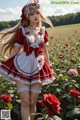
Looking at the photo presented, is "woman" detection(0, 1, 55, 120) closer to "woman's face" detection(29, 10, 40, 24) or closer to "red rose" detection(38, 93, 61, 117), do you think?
"woman's face" detection(29, 10, 40, 24)

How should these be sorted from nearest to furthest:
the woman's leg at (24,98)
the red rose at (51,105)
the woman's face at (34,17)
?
the red rose at (51,105) < the woman's leg at (24,98) < the woman's face at (34,17)

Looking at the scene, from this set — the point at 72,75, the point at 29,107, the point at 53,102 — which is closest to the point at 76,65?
the point at 72,75

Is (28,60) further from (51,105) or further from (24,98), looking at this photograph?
(51,105)

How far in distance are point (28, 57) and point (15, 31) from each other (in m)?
0.42

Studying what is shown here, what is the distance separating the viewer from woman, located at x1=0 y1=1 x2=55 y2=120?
14.7 ft

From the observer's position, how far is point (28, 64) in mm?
4500

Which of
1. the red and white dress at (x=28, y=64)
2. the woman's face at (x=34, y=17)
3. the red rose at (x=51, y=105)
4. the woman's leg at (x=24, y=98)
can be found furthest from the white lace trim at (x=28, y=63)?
the red rose at (x=51, y=105)

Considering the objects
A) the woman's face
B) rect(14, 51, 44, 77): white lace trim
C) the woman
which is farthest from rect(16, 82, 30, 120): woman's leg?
the woman's face

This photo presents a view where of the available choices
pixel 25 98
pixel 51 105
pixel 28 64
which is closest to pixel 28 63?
pixel 28 64

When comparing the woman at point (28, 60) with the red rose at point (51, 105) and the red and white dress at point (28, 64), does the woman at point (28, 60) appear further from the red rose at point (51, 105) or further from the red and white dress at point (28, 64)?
the red rose at point (51, 105)

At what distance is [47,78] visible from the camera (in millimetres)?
4566

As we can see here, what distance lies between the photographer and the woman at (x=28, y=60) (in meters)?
4.47

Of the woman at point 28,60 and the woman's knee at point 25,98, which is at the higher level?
the woman at point 28,60

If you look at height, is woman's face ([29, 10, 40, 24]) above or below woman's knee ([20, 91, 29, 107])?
above
